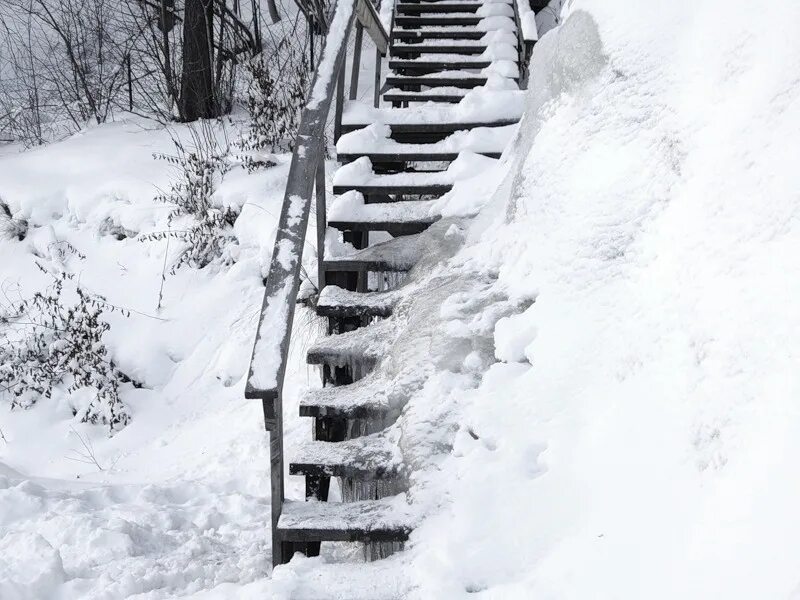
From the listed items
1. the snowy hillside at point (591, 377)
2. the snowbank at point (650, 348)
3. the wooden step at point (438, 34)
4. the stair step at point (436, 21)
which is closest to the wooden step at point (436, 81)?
the wooden step at point (438, 34)

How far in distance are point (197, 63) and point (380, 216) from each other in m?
4.11

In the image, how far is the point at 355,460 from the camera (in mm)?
2225

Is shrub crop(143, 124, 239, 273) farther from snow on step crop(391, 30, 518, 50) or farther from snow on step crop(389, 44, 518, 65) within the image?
snow on step crop(391, 30, 518, 50)

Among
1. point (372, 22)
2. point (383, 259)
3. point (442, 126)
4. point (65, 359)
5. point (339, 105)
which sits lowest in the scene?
point (65, 359)

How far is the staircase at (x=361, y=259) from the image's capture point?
2.08 meters

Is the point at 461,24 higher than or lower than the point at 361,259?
higher

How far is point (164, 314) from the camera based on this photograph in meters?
4.95

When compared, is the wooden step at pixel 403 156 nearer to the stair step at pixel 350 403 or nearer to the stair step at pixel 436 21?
the stair step at pixel 350 403

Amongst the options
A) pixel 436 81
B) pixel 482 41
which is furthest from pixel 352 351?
pixel 482 41

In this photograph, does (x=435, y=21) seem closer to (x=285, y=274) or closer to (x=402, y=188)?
(x=402, y=188)

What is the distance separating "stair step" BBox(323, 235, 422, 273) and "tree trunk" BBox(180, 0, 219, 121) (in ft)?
13.7

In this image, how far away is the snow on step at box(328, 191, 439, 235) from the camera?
11.3 ft

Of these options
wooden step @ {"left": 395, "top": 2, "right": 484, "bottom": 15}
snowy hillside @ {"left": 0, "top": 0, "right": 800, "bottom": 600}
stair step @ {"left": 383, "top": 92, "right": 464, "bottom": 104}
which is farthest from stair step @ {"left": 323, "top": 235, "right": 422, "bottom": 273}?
wooden step @ {"left": 395, "top": 2, "right": 484, "bottom": 15}

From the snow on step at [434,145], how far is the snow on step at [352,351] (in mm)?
1550
